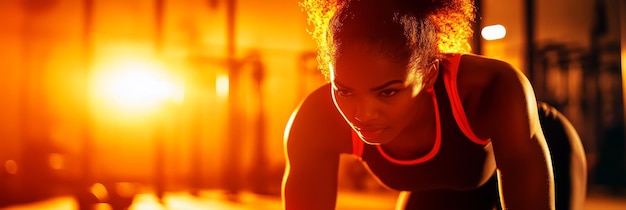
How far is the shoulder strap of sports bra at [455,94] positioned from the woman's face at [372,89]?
11cm

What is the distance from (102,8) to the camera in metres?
4.51

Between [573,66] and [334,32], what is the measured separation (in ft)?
13.0

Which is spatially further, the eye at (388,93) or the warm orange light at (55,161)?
the warm orange light at (55,161)

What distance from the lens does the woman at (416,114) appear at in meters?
0.83

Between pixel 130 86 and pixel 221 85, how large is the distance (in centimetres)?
83

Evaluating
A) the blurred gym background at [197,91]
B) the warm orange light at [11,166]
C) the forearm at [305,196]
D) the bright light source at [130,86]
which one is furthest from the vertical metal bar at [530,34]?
the warm orange light at [11,166]

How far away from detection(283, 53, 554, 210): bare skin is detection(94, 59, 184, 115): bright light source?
381cm

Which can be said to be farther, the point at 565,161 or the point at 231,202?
the point at 231,202

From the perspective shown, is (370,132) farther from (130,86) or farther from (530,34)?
(130,86)

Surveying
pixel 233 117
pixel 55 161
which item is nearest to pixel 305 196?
pixel 233 117

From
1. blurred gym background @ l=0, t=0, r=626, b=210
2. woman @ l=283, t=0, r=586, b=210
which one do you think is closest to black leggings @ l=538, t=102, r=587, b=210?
woman @ l=283, t=0, r=586, b=210

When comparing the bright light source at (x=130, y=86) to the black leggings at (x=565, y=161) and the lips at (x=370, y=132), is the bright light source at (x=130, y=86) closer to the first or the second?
the black leggings at (x=565, y=161)

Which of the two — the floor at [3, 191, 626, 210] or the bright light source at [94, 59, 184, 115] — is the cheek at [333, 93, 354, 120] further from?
the bright light source at [94, 59, 184, 115]

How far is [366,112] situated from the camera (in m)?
0.84
